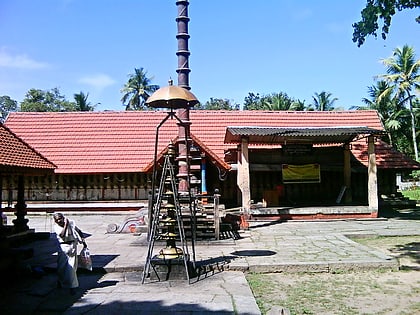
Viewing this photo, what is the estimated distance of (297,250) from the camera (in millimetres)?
8711

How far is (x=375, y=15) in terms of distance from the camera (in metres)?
7.91

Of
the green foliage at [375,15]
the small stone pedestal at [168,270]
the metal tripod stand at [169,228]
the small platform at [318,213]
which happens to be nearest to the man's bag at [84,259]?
the metal tripod stand at [169,228]

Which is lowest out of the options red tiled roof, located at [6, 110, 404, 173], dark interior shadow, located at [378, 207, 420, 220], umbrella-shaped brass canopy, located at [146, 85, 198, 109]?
dark interior shadow, located at [378, 207, 420, 220]

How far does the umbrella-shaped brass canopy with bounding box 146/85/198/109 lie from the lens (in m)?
6.61

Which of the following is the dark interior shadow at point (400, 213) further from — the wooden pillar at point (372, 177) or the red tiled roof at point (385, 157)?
the red tiled roof at point (385, 157)

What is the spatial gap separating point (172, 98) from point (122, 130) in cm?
1303

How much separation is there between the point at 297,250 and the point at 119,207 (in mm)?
10135

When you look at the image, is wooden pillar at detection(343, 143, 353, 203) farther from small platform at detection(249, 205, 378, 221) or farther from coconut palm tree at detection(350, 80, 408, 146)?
coconut palm tree at detection(350, 80, 408, 146)

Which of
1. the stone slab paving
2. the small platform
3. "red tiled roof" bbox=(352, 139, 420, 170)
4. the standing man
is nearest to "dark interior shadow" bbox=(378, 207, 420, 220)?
the small platform

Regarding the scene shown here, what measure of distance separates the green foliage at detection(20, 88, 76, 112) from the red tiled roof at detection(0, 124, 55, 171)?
122 feet

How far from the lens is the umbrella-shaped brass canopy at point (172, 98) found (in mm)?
6613

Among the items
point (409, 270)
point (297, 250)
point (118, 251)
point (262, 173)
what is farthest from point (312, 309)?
point (262, 173)

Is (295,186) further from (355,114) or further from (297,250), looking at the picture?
(297,250)

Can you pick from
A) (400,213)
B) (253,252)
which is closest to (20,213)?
(253,252)
